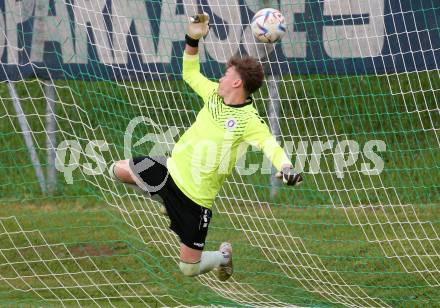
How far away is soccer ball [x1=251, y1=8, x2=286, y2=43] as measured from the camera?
24.9 feet

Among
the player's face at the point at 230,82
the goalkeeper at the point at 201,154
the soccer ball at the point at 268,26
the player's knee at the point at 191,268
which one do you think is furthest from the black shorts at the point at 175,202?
the soccer ball at the point at 268,26

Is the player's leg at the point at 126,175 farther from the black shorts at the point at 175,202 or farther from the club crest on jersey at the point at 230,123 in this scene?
the club crest on jersey at the point at 230,123

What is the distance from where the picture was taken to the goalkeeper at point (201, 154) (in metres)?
7.15

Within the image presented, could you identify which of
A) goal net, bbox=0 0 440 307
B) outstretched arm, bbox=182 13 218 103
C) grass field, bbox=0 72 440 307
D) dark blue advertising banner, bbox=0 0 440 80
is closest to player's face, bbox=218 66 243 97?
outstretched arm, bbox=182 13 218 103

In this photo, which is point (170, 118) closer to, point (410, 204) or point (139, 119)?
point (139, 119)

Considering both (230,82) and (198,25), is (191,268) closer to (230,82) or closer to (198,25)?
(230,82)

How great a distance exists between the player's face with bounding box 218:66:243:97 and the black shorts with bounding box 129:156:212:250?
73cm

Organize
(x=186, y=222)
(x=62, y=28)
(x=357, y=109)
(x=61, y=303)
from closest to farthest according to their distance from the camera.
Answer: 1. (x=186, y=222)
2. (x=61, y=303)
3. (x=62, y=28)
4. (x=357, y=109)

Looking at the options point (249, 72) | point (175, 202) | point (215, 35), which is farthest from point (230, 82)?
point (215, 35)

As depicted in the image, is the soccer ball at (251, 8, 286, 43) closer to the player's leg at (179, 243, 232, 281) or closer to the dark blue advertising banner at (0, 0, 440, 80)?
the dark blue advertising banner at (0, 0, 440, 80)

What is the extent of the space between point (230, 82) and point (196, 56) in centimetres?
41

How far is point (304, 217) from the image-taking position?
10172 millimetres

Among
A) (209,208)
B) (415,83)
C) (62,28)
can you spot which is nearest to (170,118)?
(62,28)

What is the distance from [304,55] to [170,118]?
1.74 m
